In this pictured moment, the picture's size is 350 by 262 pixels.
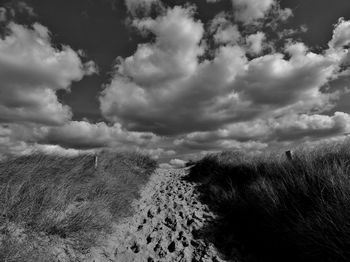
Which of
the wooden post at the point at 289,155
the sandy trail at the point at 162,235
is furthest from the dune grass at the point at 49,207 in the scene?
the wooden post at the point at 289,155

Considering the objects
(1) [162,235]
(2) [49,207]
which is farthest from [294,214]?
(2) [49,207]

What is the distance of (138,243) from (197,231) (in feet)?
4.06

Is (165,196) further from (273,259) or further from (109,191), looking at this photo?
(273,259)

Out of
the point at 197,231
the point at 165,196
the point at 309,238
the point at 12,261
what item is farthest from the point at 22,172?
the point at 309,238

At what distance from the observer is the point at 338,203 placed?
3.32 m

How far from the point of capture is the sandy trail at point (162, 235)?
4449mm

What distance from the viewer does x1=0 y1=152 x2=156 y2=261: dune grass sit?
367 centimetres

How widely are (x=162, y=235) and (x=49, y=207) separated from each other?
7.50ft

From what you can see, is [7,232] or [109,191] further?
[109,191]

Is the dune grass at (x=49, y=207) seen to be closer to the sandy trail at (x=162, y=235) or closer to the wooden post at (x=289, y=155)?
the sandy trail at (x=162, y=235)

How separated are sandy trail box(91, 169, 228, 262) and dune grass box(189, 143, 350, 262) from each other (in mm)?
367

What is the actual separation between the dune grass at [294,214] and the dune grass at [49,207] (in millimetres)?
2371

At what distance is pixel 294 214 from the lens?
4.11 m

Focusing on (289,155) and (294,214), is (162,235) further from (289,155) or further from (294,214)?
(289,155)
